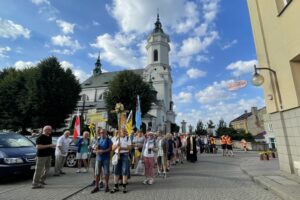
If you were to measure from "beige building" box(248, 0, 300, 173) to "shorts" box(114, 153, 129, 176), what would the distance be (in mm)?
6063

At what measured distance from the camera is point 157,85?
69250 mm

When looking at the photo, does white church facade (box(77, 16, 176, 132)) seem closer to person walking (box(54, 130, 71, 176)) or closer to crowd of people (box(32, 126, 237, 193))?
crowd of people (box(32, 126, 237, 193))

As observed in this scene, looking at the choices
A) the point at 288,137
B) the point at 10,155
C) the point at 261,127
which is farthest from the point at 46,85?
the point at 261,127

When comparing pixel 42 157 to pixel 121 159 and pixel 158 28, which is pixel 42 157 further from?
pixel 158 28

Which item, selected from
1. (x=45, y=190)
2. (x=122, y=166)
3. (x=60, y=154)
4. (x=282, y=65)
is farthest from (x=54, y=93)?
(x=282, y=65)

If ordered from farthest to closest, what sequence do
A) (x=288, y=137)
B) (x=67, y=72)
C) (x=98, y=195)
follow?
(x=67, y=72)
(x=288, y=137)
(x=98, y=195)

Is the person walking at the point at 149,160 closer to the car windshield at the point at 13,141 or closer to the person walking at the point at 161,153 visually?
the person walking at the point at 161,153

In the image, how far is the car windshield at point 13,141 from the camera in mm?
9133

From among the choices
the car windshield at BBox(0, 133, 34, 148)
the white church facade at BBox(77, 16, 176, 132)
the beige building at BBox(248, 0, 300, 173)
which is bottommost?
the car windshield at BBox(0, 133, 34, 148)

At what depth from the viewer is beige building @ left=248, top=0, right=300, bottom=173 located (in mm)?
7863

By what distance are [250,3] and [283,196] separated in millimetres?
9011

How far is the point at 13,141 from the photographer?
952cm

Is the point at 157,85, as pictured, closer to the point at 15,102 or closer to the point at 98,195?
the point at 15,102

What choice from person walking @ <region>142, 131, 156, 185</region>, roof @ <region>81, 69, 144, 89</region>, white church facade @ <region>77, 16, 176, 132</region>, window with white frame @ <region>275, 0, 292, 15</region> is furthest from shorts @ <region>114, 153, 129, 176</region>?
roof @ <region>81, 69, 144, 89</region>
